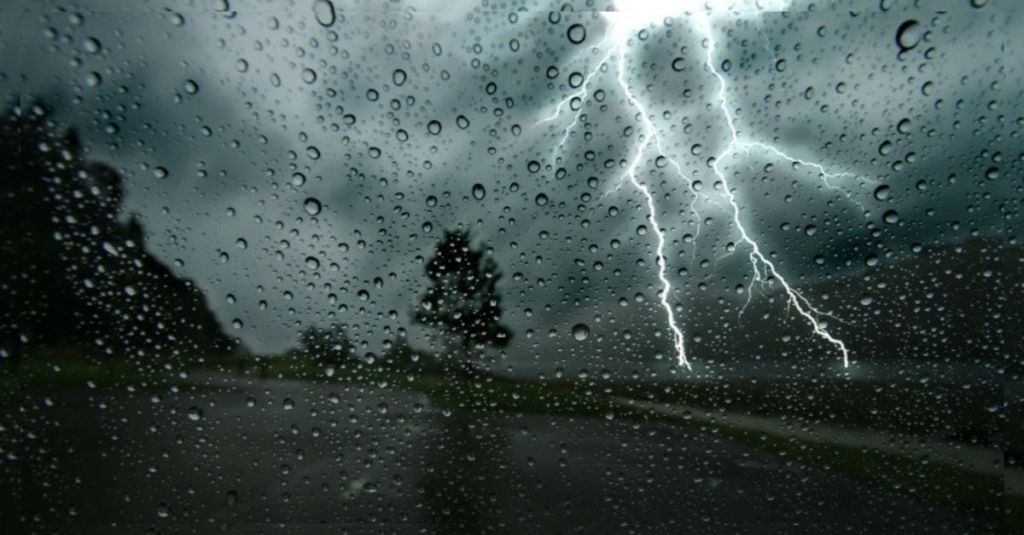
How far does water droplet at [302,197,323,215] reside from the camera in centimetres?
158

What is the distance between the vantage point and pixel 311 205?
1.58 m

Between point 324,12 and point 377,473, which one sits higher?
point 324,12

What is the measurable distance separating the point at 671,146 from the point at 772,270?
617mm

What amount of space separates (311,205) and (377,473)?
103 cm

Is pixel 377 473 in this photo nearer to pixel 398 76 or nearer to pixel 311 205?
pixel 311 205

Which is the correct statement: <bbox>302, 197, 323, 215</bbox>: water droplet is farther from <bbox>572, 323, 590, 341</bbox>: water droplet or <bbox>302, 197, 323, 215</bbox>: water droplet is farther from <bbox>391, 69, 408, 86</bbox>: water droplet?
<bbox>572, 323, 590, 341</bbox>: water droplet

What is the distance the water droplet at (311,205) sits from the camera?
1581 millimetres

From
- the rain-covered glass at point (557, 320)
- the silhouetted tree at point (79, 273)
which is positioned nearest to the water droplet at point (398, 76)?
the rain-covered glass at point (557, 320)

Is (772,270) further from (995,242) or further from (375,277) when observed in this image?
(375,277)

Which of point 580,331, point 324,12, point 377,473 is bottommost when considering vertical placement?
point 377,473

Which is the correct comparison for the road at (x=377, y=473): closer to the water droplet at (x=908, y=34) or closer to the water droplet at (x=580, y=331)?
the water droplet at (x=580, y=331)

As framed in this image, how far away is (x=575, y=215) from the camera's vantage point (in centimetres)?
163

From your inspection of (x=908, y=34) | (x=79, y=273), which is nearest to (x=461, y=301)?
(x=79, y=273)

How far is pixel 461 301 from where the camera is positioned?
1602 mm
